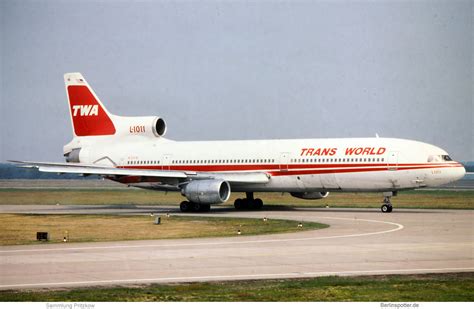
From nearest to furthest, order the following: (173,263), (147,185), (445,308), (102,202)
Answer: (445,308)
(173,263)
(147,185)
(102,202)

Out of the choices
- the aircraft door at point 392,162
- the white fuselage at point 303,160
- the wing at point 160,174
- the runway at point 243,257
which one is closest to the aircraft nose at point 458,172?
the white fuselage at point 303,160

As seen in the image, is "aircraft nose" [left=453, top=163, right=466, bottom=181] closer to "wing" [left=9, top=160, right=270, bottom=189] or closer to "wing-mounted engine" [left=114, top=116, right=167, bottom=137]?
"wing" [left=9, top=160, right=270, bottom=189]

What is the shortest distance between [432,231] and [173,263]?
47.2 feet

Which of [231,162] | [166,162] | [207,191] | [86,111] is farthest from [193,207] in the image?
[86,111]

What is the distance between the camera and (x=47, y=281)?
1938cm

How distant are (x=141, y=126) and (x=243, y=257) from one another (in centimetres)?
3610

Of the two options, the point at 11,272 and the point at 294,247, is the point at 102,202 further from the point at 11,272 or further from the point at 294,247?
the point at 11,272

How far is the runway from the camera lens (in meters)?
20.4

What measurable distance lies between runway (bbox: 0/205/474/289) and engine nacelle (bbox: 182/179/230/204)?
1642cm

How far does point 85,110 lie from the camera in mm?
60688

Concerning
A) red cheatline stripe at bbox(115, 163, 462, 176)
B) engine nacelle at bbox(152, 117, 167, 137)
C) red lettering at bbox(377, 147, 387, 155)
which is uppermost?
engine nacelle at bbox(152, 117, 167, 137)

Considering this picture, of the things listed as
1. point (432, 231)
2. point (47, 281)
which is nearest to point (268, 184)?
point (432, 231)

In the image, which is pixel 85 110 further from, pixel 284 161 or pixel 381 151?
pixel 381 151

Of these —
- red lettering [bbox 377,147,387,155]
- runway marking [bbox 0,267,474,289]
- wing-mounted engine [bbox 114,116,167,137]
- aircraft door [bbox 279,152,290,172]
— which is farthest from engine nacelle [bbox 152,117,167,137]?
runway marking [bbox 0,267,474,289]
